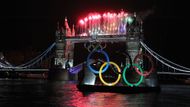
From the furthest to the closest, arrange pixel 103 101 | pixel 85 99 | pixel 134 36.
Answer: pixel 134 36 < pixel 85 99 < pixel 103 101

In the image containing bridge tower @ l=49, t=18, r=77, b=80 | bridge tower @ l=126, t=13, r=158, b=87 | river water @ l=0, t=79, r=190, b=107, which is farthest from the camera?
bridge tower @ l=49, t=18, r=77, b=80

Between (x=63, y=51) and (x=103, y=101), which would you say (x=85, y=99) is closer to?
(x=103, y=101)

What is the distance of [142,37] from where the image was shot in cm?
7050

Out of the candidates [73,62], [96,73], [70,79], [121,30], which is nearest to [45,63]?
[73,62]

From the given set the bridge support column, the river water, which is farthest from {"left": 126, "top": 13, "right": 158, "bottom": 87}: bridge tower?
the river water

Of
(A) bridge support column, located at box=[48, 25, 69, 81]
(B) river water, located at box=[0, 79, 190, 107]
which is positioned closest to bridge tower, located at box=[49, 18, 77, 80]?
(A) bridge support column, located at box=[48, 25, 69, 81]

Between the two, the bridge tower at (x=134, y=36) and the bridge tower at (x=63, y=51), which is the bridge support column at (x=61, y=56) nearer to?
the bridge tower at (x=63, y=51)

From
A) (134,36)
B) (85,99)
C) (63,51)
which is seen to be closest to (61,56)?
(63,51)

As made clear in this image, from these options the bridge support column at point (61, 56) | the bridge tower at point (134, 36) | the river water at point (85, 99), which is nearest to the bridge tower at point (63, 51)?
the bridge support column at point (61, 56)

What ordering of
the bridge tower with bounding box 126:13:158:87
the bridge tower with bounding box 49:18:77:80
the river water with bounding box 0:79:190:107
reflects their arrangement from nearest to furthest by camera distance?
the river water with bounding box 0:79:190:107 < the bridge tower with bounding box 126:13:158:87 < the bridge tower with bounding box 49:18:77:80

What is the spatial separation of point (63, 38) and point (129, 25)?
15954mm

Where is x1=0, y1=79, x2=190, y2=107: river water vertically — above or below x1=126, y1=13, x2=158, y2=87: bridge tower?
below

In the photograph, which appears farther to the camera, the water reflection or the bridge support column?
the bridge support column

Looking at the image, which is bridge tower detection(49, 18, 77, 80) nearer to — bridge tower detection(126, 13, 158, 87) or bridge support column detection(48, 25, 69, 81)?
bridge support column detection(48, 25, 69, 81)
